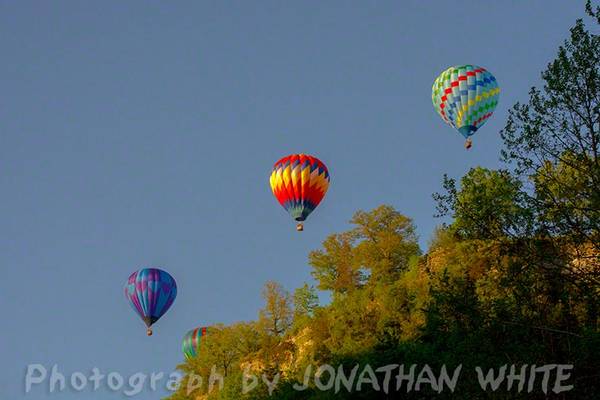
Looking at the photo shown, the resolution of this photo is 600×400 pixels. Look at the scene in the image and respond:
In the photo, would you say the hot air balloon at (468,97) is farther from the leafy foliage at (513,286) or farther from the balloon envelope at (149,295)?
the balloon envelope at (149,295)

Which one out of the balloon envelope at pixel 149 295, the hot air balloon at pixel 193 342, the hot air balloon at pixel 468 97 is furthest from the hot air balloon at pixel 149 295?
the hot air balloon at pixel 468 97

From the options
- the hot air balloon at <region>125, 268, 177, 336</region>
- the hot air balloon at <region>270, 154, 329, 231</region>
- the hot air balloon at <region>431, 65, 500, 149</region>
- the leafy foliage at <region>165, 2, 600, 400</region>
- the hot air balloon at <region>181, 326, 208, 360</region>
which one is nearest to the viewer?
the leafy foliage at <region>165, 2, 600, 400</region>

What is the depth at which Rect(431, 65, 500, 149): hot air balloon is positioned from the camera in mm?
67375

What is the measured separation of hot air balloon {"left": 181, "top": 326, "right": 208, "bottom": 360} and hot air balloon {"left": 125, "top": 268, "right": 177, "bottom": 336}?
41.1ft

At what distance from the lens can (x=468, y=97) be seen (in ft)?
221

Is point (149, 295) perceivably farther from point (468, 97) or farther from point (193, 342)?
point (468, 97)

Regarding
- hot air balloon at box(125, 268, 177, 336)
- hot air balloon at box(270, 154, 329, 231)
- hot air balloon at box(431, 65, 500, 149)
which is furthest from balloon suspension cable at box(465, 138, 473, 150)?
hot air balloon at box(125, 268, 177, 336)

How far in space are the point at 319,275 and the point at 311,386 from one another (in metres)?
21.2

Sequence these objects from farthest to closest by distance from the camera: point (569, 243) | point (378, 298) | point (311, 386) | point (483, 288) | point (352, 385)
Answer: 1. point (378, 298)
2. point (311, 386)
3. point (483, 288)
4. point (352, 385)
5. point (569, 243)

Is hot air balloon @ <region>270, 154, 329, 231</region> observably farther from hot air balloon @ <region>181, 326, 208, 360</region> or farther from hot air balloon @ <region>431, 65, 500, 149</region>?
hot air balloon @ <region>181, 326, 208, 360</region>

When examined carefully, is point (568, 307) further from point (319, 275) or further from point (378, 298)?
point (319, 275)

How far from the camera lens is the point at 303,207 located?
72375 millimetres

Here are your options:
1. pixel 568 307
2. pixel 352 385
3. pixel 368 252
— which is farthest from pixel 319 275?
pixel 568 307

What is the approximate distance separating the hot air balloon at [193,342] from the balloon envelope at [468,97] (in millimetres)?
43985
